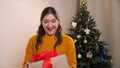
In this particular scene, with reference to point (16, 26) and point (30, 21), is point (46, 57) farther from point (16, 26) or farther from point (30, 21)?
point (30, 21)

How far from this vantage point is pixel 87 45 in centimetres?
317

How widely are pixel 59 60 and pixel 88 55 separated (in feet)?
5.08

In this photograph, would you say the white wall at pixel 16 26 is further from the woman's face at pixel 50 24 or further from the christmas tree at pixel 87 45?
the woman's face at pixel 50 24

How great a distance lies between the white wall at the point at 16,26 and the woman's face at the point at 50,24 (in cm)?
122

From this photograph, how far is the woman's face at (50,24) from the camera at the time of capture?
71.0 inches

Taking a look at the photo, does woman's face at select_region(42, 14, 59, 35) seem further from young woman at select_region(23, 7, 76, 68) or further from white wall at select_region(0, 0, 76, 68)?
white wall at select_region(0, 0, 76, 68)

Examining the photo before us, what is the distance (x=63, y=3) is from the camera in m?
3.73

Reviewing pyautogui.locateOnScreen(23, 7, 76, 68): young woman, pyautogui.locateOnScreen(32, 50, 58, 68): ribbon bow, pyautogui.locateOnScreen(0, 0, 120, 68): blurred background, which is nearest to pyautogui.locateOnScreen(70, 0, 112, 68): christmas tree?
pyautogui.locateOnScreen(0, 0, 120, 68): blurred background

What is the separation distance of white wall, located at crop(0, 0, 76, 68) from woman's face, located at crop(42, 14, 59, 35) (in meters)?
1.22

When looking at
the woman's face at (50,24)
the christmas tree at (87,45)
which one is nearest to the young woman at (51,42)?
the woman's face at (50,24)

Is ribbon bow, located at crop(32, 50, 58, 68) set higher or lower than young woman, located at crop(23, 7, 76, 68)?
lower

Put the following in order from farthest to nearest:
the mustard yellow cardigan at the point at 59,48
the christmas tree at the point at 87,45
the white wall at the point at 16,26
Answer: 1. the christmas tree at the point at 87,45
2. the white wall at the point at 16,26
3. the mustard yellow cardigan at the point at 59,48

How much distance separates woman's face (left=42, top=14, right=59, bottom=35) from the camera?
5.92 feet

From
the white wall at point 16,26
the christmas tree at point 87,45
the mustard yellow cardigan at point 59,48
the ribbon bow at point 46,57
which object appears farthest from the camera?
the christmas tree at point 87,45
